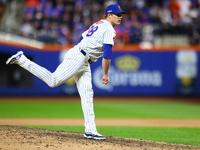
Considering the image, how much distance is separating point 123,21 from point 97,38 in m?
11.4

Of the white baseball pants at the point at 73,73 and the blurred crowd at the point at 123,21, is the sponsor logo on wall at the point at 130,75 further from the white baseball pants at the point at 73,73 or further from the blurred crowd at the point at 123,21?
the white baseball pants at the point at 73,73

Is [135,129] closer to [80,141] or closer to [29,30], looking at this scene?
[80,141]

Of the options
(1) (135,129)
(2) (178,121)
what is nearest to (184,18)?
(2) (178,121)

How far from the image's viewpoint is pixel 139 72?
15.6m

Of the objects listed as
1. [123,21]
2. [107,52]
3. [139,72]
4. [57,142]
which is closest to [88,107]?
[57,142]

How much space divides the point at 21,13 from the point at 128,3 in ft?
16.4

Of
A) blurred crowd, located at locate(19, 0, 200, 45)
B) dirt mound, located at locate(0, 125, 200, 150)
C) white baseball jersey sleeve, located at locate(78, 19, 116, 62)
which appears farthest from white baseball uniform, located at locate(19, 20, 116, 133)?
blurred crowd, located at locate(19, 0, 200, 45)

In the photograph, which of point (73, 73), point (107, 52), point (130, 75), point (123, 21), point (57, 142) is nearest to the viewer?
point (57, 142)

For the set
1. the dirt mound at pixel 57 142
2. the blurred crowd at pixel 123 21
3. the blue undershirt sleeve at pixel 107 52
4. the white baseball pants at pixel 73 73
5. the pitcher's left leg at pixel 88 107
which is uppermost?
the blurred crowd at pixel 123 21

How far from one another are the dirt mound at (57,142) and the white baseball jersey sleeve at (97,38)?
119 cm

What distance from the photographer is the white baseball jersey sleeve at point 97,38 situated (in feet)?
16.8

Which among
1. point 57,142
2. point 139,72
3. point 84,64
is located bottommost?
point 57,142

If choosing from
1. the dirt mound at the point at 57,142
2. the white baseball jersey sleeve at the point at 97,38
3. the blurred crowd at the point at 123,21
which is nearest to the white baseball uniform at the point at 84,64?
the white baseball jersey sleeve at the point at 97,38

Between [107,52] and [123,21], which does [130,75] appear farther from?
[107,52]
